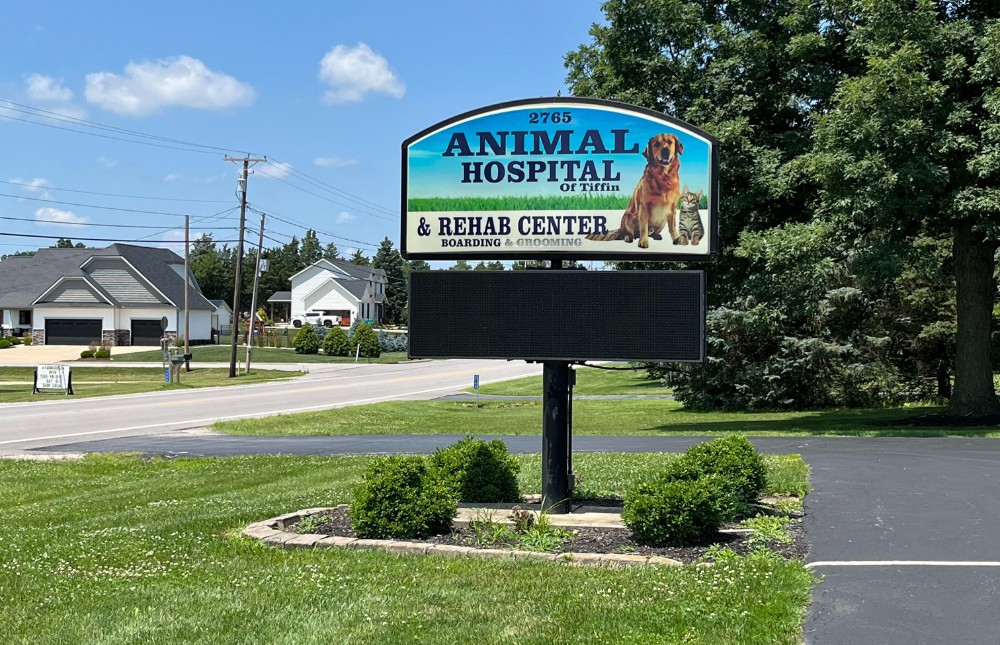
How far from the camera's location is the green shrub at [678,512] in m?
8.41

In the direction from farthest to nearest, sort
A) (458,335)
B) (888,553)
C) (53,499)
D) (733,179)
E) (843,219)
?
(733,179) < (843,219) < (53,499) < (458,335) < (888,553)

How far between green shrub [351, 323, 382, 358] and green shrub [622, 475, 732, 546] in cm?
6680

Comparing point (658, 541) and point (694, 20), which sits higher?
point (694, 20)

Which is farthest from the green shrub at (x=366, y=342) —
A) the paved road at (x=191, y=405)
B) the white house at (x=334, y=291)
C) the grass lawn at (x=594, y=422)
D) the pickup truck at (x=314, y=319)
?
the grass lawn at (x=594, y=422)

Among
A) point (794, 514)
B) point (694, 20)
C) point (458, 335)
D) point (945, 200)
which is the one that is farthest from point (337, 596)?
point (694, 20)

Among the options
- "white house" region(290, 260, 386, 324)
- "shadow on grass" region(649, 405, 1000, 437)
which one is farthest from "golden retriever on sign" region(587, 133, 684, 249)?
"white house" region(290, 260, 386, 324)

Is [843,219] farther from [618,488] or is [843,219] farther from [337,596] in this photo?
Result: [337,596]

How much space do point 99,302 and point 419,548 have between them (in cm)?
7157

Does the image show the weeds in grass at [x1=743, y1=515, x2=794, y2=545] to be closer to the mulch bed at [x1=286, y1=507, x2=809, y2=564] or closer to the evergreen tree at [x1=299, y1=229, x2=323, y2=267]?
the mulch bed at [x1=286, y1=507, x2=809, y2=564]

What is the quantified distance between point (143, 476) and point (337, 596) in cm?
1033

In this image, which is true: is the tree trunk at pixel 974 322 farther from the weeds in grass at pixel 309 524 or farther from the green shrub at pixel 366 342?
the green shrub at pixel 366 342

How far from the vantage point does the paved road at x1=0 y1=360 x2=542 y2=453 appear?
2517 centimetres

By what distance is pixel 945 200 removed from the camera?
20016mm

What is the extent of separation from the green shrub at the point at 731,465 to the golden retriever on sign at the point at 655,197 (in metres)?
2.02
